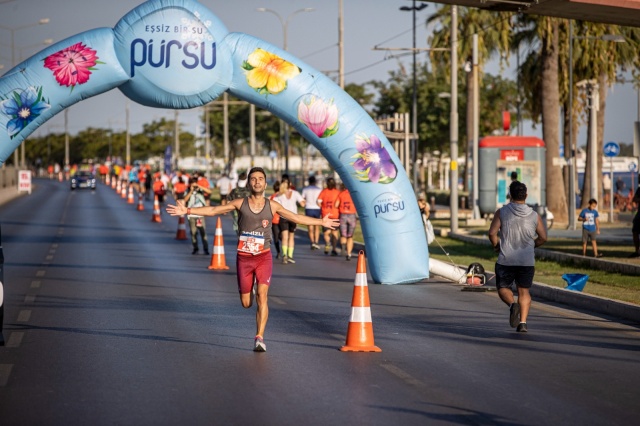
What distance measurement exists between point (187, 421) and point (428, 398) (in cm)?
200

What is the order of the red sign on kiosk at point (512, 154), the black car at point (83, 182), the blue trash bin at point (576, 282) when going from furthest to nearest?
the black car at point (83, 182) → the red sign on kiosk at point (512, 154) → the blue trash bin at point (576, 282)

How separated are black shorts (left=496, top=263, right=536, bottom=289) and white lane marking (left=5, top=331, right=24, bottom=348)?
5.26 meters

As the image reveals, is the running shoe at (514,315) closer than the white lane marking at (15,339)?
No

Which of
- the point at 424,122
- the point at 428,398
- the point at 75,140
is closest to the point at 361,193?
the point at 428,398

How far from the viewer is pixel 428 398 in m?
9.49

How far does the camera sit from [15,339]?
43.0ft

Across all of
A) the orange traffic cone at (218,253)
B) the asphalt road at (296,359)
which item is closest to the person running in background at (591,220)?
the asphalt road at (296,359)

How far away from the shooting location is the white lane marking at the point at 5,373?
10289 mm

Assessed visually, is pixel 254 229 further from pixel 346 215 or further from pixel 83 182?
pixel 83 182

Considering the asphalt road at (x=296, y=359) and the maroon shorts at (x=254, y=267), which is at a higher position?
the maroon shorts at (x=254, y=267)

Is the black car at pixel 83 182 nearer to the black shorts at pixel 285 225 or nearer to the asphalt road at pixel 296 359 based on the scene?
the black shorts at pixel 285 225

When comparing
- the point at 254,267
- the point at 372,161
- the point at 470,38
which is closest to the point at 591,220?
the point at 372,161

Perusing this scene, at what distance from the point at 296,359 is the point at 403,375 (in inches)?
52.4

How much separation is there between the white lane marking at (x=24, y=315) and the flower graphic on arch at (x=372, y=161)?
6.74 meters
